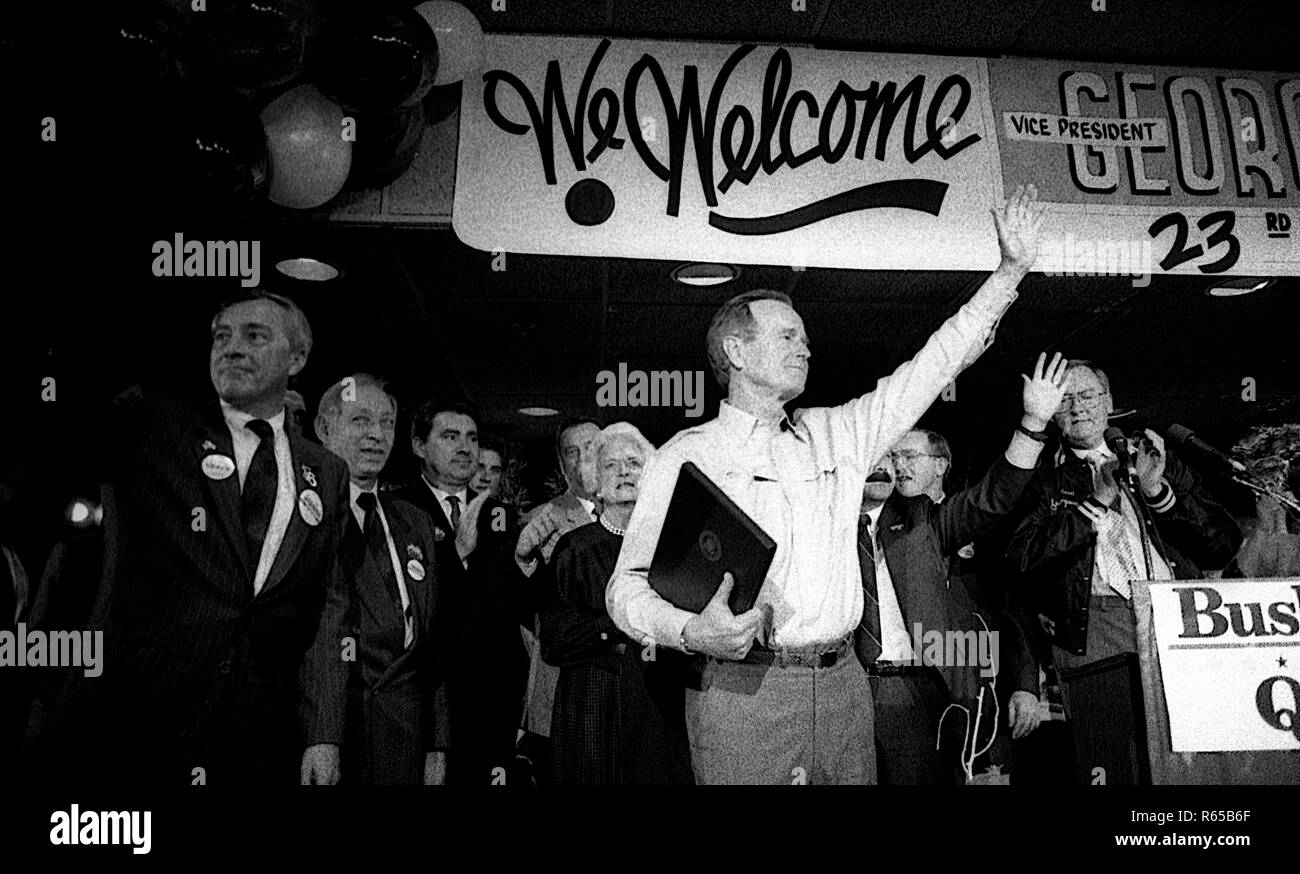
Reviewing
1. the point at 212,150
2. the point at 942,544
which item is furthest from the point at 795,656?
the point at 212,150

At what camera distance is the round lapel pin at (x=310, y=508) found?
2830 millimetres

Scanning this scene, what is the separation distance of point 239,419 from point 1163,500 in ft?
8.37

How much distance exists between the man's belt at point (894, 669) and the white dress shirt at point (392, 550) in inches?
47.0

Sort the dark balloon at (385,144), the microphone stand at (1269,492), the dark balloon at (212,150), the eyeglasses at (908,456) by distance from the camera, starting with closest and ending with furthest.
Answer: the dark balloon at (212,150) < the dark balloon at (385,144) < the eyeglasses at (908,456) < the microphone stand at (1269,492)

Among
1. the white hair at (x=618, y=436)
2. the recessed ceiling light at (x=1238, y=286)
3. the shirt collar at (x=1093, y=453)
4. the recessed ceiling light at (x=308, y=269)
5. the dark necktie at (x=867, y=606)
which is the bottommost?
the dark necktie at (x=867, y=606)

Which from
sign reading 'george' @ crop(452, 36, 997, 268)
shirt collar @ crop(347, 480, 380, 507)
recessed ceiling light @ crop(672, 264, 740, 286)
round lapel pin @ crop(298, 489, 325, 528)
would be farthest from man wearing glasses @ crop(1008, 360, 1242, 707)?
round lapel pin @ crop(298, 489, 325, 528)

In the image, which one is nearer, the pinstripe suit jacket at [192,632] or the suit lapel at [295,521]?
the pinstripe suit jacket at [192,632]

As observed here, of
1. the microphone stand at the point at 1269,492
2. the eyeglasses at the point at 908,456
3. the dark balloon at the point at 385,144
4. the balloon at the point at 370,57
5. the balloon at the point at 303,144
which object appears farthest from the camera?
the microphone stand at the point at 1269,492

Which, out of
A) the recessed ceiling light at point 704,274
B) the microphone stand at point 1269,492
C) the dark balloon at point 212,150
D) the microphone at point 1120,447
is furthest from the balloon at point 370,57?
the microphone stand at point 1269,492

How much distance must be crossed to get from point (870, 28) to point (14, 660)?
9.54 ft

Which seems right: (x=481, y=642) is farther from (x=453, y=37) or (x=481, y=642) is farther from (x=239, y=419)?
(x=453, y=37)

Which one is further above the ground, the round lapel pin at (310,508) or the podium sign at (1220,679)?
the round lapel pin at (310,508)

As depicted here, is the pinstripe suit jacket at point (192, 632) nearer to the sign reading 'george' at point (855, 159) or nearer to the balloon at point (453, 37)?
the sign reading 'george' at point (855, 159)

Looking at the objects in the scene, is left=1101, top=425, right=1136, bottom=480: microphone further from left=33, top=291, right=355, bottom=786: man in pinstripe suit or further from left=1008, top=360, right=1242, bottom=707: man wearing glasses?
left=33, top=291, right=355, bottom=786: man in pinstripe suit
